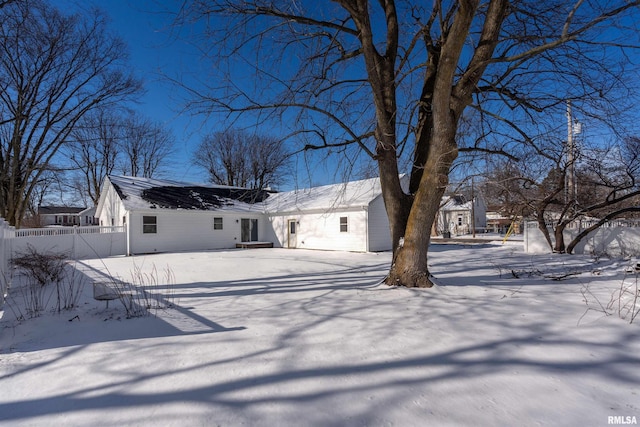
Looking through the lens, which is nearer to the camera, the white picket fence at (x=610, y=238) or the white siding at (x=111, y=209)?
the white picket fence at (x=610, y=238)

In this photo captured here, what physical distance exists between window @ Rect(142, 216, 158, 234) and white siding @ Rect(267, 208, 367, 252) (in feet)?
22.4

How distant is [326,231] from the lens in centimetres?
Answer: 1850

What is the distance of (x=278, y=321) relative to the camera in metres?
4.55

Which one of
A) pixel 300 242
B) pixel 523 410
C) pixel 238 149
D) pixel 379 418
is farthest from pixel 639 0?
pixel 238 149

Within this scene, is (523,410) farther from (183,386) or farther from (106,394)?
(106,394)

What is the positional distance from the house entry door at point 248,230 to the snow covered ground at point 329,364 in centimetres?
1592

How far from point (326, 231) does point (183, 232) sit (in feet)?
26.0

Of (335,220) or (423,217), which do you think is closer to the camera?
(423,217)

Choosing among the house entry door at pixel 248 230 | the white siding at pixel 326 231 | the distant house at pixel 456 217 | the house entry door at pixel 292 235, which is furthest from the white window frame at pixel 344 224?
the distant house at pixel 456 217

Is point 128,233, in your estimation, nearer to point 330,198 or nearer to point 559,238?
point 330,198

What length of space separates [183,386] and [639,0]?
760cm

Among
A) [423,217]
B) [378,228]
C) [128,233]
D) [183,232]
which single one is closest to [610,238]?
[378,228]

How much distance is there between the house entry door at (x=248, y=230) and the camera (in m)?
21.5

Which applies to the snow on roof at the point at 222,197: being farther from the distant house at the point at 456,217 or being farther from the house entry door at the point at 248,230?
the distant house at the point at 456,217
